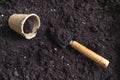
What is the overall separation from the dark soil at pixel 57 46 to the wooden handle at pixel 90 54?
5 centimetres

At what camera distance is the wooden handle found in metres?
1.33

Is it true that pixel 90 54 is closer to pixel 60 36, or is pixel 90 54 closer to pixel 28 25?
pixel 60 36

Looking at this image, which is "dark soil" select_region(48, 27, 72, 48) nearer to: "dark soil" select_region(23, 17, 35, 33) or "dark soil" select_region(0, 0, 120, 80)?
"dark soil" select_region(0, 0, 120, 80)

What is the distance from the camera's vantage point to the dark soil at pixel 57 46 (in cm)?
133

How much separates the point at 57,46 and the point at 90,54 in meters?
0.19

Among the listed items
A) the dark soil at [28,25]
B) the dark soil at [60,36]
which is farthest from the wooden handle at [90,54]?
the dark soil at [28,25]

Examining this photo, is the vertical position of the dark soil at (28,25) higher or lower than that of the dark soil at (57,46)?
higher

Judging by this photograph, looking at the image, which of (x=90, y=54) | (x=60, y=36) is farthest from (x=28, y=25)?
(x=90, y=54)

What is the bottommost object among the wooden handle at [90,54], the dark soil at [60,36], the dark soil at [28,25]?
the wooden handle at [90,54]

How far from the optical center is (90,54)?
1.35 m

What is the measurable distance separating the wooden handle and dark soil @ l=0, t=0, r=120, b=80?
5 cm

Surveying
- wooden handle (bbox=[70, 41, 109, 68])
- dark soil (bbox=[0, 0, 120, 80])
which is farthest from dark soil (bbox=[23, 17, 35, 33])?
wooden handle (bbox=[70, 41, 109, 68])

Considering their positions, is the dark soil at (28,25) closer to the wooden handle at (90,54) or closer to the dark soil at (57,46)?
the dark soil at (57,46)

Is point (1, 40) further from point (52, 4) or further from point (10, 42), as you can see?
point (52, 4)
